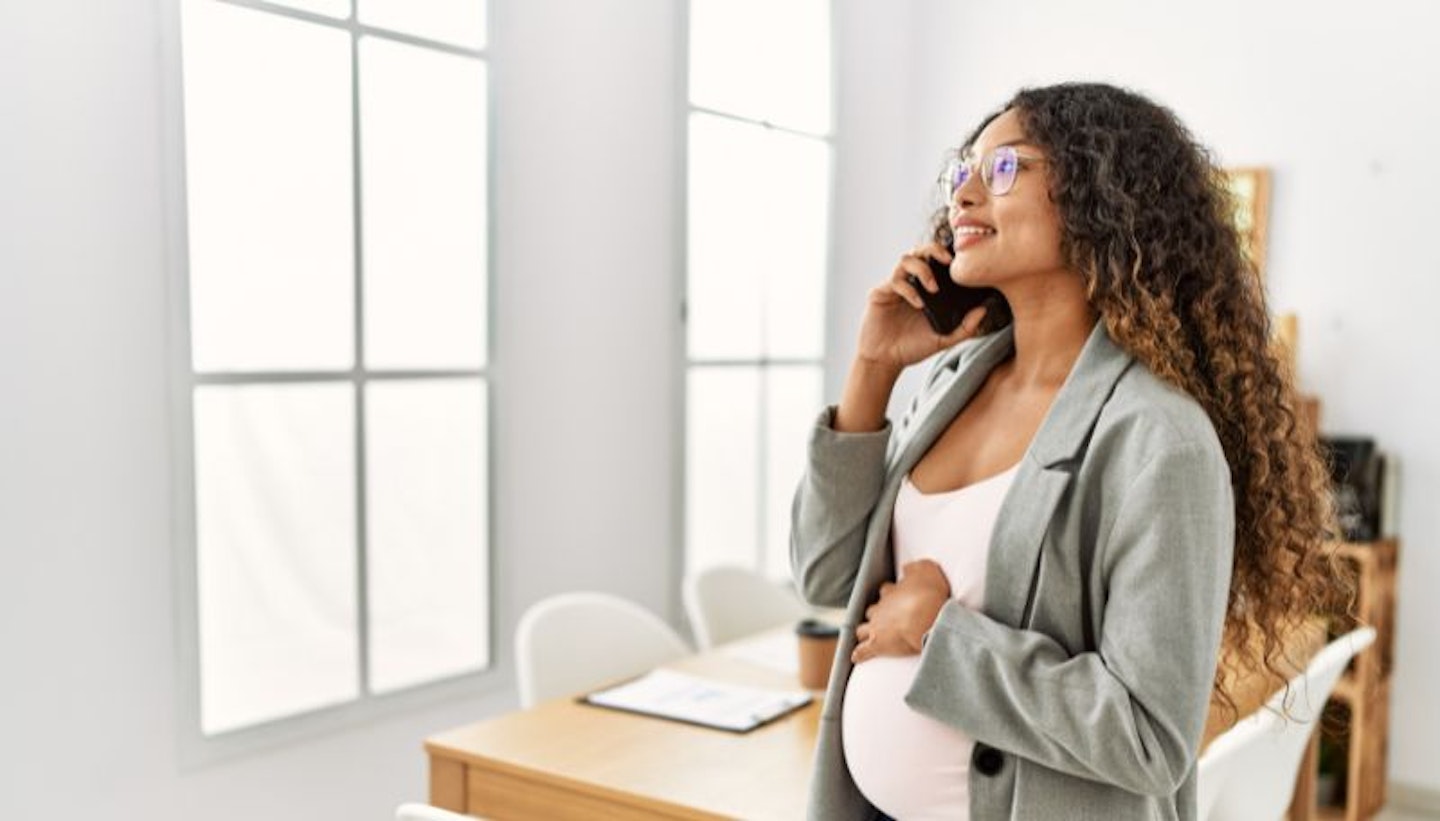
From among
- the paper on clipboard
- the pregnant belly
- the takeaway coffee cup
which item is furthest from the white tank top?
the takeaway coffee cup

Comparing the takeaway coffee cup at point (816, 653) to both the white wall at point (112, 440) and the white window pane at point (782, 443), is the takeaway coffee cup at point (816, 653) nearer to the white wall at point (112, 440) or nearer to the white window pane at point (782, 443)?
the white wall at point (112, 440)

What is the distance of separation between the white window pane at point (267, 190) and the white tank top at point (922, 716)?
5.47 ft

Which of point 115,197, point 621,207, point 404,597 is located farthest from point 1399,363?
point 115,197

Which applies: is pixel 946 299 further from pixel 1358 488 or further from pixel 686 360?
pixel 1358 488

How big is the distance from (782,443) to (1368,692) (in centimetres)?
187

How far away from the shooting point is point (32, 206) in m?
2.24

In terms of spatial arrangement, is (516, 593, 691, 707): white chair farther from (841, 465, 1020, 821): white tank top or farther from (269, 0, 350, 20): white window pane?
(269, 0, 350, 20): white window pane

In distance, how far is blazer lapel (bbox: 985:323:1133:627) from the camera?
1251mm

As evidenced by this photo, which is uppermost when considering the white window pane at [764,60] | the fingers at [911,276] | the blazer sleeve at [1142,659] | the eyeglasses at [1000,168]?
the white window pane at [764,60]

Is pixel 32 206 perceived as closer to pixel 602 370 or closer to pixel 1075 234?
pixel 602 370

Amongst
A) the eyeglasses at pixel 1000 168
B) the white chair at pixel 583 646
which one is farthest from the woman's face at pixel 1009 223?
the white chair at pixel 583 646

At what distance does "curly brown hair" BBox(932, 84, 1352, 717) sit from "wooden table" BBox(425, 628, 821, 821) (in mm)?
738

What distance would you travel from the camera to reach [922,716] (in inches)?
52.6

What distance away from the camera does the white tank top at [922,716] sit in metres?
1.33
